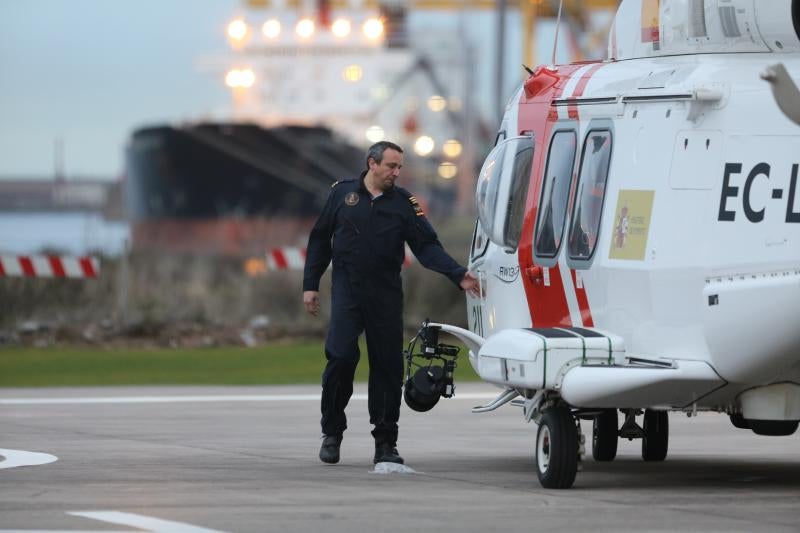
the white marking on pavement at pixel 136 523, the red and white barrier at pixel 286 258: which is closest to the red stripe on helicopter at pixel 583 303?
the white marking on pavement at pixel 136 523

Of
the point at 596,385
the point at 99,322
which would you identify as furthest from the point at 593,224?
the point at 99,322

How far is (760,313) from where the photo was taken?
8.72 m

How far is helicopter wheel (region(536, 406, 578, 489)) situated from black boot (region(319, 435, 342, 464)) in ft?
5.49

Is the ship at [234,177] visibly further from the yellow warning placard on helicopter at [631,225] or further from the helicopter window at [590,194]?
the yellow warning placard on helicopter at [631,225]

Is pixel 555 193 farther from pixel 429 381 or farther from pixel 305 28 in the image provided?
pixel 305 28

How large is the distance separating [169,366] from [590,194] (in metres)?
11.3

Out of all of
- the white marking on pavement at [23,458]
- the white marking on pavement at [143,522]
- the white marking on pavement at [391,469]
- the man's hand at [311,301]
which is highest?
the man's hand at [311,301]

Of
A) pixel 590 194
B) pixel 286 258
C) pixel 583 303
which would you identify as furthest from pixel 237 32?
pixel 583 303

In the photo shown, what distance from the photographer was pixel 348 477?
33.5ft

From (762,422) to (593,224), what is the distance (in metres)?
1.45

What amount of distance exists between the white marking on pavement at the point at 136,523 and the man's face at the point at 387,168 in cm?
305

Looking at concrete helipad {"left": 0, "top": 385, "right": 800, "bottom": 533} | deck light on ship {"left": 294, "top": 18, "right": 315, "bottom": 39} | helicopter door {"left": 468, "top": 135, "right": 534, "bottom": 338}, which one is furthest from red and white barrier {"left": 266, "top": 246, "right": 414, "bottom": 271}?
deck light on ship {"left": 294, "top": 18, "right": 315, "bottom": 39}

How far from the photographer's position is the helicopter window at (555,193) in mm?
10180

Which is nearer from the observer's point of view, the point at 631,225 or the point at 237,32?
the point at 631,225
